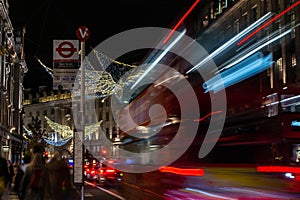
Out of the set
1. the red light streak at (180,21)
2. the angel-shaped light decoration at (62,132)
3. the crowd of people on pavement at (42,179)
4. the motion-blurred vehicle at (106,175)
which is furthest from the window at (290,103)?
the angel-shaped light decoration at (62,132)

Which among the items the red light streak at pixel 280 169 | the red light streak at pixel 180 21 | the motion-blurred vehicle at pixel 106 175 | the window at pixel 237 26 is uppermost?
the red light streak at pixel 180 21

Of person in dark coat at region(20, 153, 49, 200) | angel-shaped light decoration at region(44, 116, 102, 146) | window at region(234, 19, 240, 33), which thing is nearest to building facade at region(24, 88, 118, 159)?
angel-shaped light decoration at region(44, 116, 102, 146)

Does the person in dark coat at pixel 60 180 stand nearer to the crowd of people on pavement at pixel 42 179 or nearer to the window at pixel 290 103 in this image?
the crowd of people on pavement at pixel 42 179

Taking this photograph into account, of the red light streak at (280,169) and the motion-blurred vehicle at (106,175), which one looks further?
the motion-blurred vehicle at (106,175)

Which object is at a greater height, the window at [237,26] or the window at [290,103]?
the window at [237,26]

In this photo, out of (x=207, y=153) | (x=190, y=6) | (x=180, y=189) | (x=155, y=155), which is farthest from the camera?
(x=155, y=155)

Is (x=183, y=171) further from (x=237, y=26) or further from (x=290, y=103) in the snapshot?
(x=290, y=103)

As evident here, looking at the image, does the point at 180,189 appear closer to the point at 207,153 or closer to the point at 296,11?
the point at 207,153

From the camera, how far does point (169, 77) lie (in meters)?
12.1

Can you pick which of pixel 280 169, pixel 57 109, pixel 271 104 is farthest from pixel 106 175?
pixel 57 109

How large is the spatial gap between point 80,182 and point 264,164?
773 centimetres

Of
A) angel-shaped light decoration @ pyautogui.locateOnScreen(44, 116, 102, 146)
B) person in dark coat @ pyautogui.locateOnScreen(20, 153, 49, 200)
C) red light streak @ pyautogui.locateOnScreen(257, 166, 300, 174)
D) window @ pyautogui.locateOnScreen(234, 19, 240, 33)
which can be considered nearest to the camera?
red light streak @ pyautogui.locateOnScreen(257, 166, 300, 174)

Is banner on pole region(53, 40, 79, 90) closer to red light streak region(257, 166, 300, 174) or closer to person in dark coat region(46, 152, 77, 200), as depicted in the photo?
person in dark coat region(46, 152, 77, 200)

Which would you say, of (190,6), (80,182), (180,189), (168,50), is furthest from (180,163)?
(80,182)
